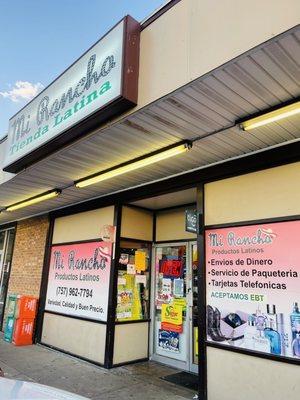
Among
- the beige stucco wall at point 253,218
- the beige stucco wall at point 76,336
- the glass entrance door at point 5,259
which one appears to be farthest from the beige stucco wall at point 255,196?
the glass entrance door at point 5,259

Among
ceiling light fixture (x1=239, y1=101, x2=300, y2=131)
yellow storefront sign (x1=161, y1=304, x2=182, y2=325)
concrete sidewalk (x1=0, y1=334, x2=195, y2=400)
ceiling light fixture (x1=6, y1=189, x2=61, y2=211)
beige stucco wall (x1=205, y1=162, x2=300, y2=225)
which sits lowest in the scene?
concrete sidewalk (x1=0, y1=334, x2=195, y2=400)

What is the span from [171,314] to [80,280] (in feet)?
7.24

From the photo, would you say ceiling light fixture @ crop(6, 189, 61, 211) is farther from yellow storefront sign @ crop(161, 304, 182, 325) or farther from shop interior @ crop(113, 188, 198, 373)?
yellow storefront sign @ crop(161, 304, 182, 325)

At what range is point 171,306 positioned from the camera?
703 centimetres

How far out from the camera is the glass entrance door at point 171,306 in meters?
6.68

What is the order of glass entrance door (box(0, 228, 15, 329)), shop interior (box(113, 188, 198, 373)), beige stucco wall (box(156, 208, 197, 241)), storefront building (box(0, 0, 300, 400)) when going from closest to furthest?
storefront building (box(0, 0, 300, 400)) → shop interior (box(113, 188, 198, 373)) → beige stucco wall (box(156, 208, 197, 241)) → glass entrance door (box(0, 228, 15, 329))

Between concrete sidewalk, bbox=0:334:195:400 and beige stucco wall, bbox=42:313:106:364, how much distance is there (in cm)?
20

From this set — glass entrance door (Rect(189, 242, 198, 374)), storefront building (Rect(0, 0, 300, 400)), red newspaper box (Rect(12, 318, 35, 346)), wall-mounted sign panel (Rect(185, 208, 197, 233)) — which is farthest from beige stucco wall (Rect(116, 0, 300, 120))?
Result: red newspaper box (Rect(12, 318, 35, 346))

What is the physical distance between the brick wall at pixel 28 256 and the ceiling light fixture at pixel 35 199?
105cm

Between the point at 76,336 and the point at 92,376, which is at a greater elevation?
the point at 76,336

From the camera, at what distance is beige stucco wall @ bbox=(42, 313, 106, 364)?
6.83 meters

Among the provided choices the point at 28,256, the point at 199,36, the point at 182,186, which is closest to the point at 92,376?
the point at 182,186

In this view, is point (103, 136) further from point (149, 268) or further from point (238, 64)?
point (149, 268)

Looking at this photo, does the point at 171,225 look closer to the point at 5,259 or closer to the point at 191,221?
the point at 191,221
